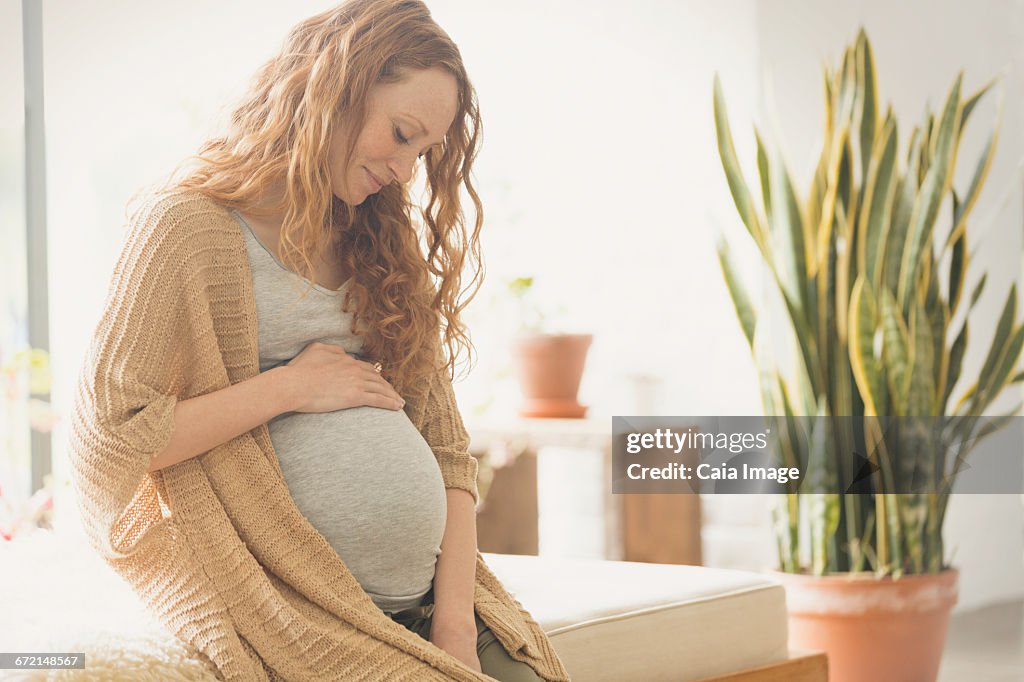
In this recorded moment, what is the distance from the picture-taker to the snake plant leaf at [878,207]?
246 centimetres

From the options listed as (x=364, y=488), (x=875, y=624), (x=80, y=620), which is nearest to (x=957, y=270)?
(x=875, y=624)

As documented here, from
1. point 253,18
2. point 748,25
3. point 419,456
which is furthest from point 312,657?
point 253,18

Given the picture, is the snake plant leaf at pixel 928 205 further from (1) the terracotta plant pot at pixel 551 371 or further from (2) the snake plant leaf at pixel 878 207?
(1) the terracotta plant pot at pixel 551 371

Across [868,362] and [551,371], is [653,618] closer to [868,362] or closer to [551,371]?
[868,362]

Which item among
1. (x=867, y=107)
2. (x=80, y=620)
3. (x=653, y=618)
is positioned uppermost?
(x=867, y=107)

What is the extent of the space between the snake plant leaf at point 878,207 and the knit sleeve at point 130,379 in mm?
1738

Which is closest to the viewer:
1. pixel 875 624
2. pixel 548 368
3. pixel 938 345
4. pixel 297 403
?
pixel 297 403

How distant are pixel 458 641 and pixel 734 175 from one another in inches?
62.1

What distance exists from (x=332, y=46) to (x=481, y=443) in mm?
1759

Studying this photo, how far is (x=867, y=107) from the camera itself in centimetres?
253

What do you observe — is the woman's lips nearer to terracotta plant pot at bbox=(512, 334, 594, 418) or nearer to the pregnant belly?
the pregnant belly

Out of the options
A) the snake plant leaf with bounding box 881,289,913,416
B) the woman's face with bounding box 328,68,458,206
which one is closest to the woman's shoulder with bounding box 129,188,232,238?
the woman's face with bounding box 328,68,458,206

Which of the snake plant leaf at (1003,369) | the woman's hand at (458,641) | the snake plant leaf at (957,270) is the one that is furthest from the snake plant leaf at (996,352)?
the woman's hand at (458,641)

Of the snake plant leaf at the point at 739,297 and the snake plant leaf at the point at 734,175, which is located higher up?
the snake plant leaf at the point at 734,175
